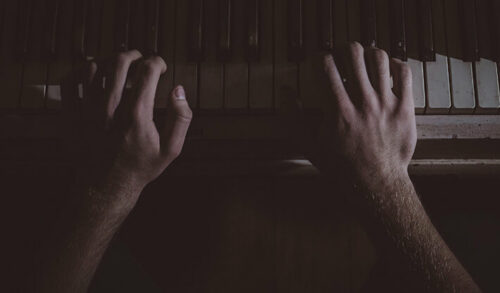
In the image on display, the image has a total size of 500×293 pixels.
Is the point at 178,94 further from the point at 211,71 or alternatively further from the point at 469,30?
the point at 469,30

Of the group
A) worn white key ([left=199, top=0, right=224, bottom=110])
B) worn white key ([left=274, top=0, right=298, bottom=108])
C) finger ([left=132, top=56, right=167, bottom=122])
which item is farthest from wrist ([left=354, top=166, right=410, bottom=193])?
finger ([left=132, top=56, right=167, bottom=122])

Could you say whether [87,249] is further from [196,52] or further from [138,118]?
[196,52]

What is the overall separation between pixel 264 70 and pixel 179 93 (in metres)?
0.22

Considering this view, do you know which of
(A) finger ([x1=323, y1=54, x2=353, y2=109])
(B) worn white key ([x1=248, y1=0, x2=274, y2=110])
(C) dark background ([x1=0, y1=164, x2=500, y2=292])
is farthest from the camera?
(C) dark background ([x1=0, y1=164, x2=500, y2=292])

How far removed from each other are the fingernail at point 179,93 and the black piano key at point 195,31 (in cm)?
12

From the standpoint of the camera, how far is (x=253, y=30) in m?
1.05

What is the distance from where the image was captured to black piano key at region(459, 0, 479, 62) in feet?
3.45

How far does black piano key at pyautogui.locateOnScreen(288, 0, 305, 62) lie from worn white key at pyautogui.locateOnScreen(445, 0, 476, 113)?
0.37 m

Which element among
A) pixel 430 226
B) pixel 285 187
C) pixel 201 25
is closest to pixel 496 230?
pixel 430 226

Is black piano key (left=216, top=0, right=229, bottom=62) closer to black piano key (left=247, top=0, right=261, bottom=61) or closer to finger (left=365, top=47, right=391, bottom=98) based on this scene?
black piano key (left=247, top=0, right=261, bottom=61)

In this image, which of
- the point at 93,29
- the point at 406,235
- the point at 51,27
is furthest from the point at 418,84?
the point at 51,27

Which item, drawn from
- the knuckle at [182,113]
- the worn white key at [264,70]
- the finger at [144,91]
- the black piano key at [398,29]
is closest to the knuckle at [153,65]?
the finger at [144,91]

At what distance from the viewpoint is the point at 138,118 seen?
92cm

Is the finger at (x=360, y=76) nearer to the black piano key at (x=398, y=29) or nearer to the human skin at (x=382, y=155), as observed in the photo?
the human skin at (x=382, y=155)
